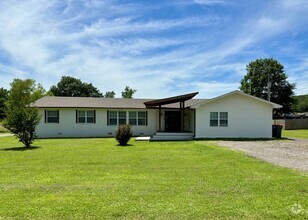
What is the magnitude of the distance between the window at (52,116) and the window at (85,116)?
1.69m

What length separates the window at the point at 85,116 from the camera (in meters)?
22.1

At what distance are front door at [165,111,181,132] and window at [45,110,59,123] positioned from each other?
9322mm

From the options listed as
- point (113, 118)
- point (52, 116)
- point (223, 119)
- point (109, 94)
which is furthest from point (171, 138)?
point (109, 94)

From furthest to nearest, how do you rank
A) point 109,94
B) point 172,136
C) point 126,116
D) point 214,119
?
point 109,94 < point 126,116 < point 214,119 < point 172,136

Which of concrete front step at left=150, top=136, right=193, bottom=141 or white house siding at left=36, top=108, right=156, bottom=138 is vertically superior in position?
white house siding at left=36, top=108, right=156, bottom=138

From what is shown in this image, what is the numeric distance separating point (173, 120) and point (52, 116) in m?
10.3

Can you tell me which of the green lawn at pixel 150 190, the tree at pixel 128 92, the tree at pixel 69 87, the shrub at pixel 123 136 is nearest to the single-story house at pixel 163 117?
the shrub at pixel 123 136

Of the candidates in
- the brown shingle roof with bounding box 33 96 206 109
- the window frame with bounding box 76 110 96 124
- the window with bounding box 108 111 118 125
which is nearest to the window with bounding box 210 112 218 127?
the brown shingle roof with bounding box 33 96 206 109

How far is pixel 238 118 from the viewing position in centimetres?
2033

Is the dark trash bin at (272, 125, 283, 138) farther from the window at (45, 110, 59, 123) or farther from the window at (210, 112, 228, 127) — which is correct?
the window at (45, 110, 59, 123)

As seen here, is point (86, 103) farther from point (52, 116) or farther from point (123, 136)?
point (123, 136)

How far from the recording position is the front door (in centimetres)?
2319

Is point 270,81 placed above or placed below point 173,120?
above

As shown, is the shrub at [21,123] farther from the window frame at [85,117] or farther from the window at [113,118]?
the window at [113,118]
